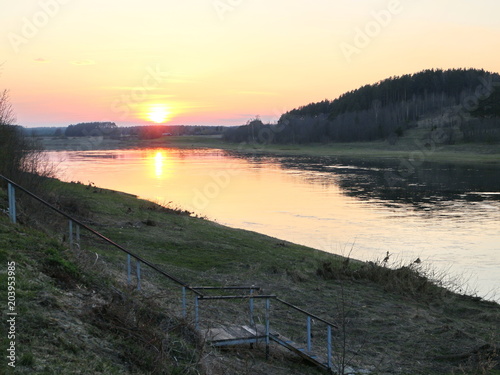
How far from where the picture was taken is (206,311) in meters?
11.8

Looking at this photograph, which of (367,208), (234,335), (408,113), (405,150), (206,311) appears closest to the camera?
(234,335)

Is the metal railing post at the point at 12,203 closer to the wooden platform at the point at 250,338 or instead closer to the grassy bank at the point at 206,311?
the grassy bank at the point at 206,311

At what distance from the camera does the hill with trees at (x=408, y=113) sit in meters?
112

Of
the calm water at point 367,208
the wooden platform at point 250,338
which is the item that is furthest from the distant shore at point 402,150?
the wooden platform at point 250,338

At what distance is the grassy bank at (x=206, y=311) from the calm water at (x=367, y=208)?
3156 mm

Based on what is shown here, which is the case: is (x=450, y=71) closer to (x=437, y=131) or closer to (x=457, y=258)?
(x=437, y=131)

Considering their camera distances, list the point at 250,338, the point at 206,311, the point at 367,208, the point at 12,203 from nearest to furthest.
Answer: the point at 250,338 < the point at 12,203 < the point at 206,311 < the point at 367,208

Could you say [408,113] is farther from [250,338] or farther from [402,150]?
[250,338]

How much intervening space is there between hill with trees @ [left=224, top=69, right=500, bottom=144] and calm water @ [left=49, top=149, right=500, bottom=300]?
49.3m

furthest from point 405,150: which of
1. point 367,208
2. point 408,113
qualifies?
point 367,208

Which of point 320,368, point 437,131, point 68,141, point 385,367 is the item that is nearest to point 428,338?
point 385,367

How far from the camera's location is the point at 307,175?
60.1 metres

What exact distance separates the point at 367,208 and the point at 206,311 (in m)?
25.0

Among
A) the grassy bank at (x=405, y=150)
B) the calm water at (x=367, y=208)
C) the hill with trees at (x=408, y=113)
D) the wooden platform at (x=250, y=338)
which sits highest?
the hill with trees at (x=408, y=113)
